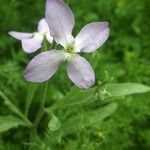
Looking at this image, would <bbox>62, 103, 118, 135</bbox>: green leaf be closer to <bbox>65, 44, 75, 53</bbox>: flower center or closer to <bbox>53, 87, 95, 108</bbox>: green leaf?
<bbox>53, 87, 95, 108</bbox>: green leaf

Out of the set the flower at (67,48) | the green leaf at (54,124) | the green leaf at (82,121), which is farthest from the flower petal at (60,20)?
the green leaf at (82,121)

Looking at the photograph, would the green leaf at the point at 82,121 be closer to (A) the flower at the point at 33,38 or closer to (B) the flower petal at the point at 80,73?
(A) the flower at the point at 33,38

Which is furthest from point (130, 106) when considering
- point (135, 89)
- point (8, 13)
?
point (8, 13)

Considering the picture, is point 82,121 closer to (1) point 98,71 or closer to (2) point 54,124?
(2) point 54,124

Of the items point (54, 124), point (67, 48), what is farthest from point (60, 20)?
point (54, 124)

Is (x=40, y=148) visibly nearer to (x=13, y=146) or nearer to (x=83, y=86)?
(x=13, y=146)
